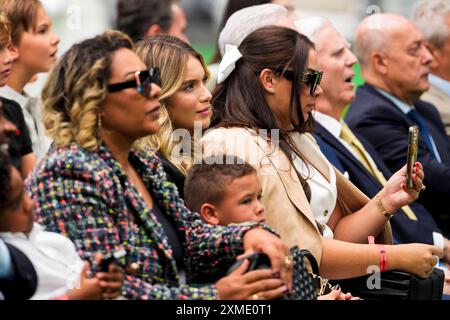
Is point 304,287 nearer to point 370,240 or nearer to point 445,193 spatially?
point 370,240

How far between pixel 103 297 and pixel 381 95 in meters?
3.87

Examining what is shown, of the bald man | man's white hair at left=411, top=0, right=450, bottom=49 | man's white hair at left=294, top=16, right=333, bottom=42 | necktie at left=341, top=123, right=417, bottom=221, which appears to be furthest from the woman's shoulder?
man's white hair at left=411, top=0, right=450, bottom=49

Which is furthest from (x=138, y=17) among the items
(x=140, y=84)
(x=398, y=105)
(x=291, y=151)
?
(x=140, y=84)

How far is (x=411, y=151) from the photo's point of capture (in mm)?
4773

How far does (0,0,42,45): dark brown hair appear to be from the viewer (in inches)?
195

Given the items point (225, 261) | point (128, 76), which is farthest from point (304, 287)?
point (128, 76)

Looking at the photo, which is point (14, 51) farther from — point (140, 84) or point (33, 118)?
point (140, 84)

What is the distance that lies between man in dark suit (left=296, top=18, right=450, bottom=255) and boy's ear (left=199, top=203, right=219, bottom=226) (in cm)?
142

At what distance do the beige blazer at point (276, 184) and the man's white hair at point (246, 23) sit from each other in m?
1.08

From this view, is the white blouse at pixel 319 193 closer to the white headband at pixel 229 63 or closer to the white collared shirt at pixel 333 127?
the white headband at pixel 229 63

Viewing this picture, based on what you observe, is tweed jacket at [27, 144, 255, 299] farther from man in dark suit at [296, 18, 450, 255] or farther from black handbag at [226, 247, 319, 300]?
man in dark suit at [296, 18, 450, 255]

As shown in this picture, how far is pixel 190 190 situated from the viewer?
163 inches

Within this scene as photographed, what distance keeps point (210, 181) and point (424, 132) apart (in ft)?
10.1

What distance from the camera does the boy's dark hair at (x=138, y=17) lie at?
7.11 meters
